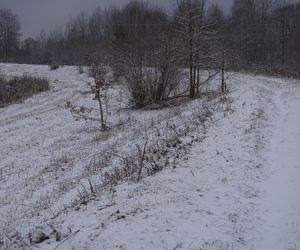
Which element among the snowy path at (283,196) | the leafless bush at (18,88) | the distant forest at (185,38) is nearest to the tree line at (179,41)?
the distant forest at (185,38)

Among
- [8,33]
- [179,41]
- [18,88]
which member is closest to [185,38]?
[179,41]

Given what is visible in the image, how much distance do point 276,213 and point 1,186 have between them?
7295mm

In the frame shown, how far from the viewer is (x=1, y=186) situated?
9719 mm

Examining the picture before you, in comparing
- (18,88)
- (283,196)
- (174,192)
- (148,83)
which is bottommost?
(283,196)

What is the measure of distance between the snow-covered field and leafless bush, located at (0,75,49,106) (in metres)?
10.9

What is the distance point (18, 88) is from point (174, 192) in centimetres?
2442

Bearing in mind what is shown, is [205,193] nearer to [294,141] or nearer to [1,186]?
[294,141]

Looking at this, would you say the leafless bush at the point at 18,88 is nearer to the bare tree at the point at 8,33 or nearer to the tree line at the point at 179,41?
the tree line at the point at 179,41

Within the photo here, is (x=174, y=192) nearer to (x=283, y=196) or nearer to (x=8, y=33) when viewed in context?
(x=283, y=196)

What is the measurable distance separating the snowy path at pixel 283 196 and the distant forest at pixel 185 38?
9.78m

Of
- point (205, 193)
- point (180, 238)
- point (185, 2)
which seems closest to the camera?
point (180, 238)

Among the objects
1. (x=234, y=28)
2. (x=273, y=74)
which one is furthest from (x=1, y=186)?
(x=234, y=28)

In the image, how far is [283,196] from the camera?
6.60 meters

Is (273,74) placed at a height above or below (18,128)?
above
